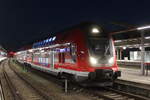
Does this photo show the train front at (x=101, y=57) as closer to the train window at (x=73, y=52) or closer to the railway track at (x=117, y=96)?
the railway track at (x=117, y=96)

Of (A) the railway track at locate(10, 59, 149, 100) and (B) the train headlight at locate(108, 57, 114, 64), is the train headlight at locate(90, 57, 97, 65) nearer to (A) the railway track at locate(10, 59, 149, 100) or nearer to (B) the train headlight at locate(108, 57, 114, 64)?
(B) the train headlight at locate(108, 57, 114, 64)

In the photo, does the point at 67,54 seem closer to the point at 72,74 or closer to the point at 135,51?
the point at 72,74

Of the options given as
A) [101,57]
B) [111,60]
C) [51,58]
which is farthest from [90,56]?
[51,58]

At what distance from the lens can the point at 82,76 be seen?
9891 mm

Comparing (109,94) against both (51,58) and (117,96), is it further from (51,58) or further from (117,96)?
(51,58)

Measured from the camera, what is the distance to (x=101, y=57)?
10.3 m

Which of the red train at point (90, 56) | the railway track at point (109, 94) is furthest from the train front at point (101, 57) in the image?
the railway track at point (109, 94)

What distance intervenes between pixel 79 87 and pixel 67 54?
220cm

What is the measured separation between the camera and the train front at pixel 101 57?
32.7ft

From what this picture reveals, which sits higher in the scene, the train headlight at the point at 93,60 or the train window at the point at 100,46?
the train window at the point at 100,46

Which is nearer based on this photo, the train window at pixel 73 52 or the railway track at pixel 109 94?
the railway track at pixel 109 94

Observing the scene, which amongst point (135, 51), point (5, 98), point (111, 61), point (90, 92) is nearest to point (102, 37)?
point (111, 61)

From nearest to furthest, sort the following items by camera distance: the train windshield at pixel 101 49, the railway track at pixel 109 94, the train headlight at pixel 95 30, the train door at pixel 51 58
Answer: the railway track at pixel 109 94 < the train windshield at pixel 101 49 < the train headlight at pixel 95 30 < the train door at pixel 51 58

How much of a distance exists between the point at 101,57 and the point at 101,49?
470 mm
